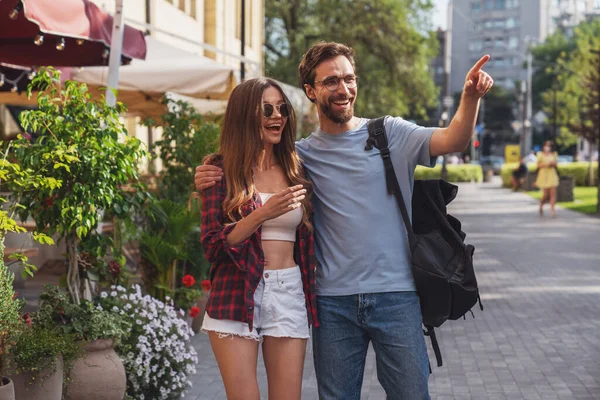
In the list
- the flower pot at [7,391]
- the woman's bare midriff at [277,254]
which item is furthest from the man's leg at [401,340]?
the flower pot at [7,391]

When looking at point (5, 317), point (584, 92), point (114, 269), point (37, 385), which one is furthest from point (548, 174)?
point (5, 317)

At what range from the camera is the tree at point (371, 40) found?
37438 millimetres

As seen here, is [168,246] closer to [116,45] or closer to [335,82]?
[116,45]

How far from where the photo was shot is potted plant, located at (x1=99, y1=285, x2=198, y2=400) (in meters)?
5.90

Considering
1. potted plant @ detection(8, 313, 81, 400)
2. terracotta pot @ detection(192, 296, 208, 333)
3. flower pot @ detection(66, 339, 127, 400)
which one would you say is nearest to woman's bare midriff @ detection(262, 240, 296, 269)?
potted plant @ detection(8, 313, 81, 400)

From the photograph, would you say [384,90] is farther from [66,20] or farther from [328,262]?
[328,262]

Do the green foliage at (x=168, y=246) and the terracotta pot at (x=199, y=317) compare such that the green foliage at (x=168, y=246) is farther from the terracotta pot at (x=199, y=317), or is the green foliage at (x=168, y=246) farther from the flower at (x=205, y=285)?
the terracotta pot at (x=199, y=317)

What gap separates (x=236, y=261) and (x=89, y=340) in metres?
2.28

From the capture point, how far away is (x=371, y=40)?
37.7 meters

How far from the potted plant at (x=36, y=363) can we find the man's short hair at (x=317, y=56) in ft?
6.31

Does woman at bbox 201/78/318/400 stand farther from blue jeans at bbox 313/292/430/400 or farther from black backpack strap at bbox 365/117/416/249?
black backpack strap at bbox 365/117/416/249

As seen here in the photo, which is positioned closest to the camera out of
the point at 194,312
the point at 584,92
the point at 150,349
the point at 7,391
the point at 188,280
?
the point at 7,391

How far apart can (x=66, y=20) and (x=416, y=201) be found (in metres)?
3.64

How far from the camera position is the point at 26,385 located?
477cm
